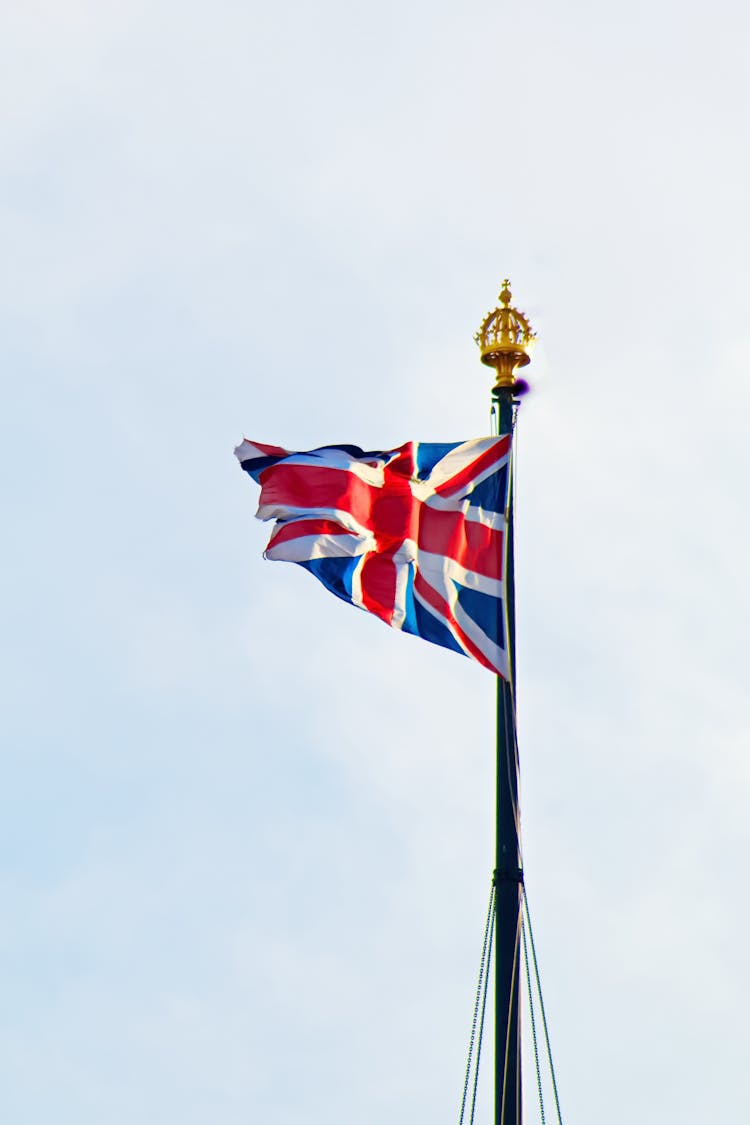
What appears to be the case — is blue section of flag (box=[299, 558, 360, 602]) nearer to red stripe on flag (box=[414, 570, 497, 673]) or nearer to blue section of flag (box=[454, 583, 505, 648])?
red stripe on flag (box=[414, 570, 497, 673])

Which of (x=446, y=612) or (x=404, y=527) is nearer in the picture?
(x=446, y=612)

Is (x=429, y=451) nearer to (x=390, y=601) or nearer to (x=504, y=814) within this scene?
(x=390, y=601)

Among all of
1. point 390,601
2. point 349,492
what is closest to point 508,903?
point 390,601

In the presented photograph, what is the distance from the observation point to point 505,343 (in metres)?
28.8

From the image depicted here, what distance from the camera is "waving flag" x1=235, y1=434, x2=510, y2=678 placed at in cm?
2739

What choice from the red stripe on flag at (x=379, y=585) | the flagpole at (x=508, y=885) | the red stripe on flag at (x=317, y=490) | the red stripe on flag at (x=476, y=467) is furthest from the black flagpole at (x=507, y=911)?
the red stripe on flag at (x=317, y=490)

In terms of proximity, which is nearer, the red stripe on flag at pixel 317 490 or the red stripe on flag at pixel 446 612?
the red stripe on flag at pixel 446 612

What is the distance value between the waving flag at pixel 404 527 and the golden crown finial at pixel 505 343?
113cm

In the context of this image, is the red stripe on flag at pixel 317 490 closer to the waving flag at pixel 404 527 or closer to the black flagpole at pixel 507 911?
the waving flag at pixel 404 527

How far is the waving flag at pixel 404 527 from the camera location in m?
27.4

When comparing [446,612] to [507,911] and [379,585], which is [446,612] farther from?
[507,911]

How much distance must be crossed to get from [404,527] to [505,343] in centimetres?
281

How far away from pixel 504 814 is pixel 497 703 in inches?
61.8

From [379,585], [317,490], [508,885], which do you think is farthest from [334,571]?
[508,885]
